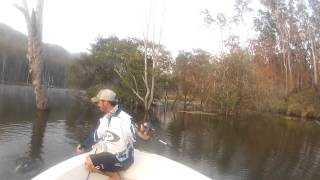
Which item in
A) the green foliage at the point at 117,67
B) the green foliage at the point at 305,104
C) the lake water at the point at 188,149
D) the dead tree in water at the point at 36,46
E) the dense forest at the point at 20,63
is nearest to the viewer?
the lake water at the point at 188,149

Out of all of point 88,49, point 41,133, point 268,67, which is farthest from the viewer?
point 268,67

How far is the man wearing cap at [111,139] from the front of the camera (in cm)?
488

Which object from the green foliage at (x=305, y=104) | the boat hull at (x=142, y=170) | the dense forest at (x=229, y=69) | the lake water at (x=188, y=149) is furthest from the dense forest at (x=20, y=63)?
the boat hull at (x=142, y=170)

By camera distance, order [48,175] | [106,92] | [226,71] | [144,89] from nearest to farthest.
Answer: [48,175]
[106,92]
[144,89]
[226,71]

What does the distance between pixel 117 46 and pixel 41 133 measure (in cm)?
1807

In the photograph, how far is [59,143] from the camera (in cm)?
1187

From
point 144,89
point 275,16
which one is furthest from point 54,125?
point 275,16

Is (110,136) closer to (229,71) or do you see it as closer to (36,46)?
(36,46)

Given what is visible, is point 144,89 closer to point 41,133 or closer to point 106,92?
point 41,133

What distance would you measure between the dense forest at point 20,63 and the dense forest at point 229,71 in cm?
4652

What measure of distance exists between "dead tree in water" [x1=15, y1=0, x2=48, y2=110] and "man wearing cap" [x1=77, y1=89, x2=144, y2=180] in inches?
629

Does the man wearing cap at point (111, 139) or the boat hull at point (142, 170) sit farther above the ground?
the man wearing cap at point (111, 139)

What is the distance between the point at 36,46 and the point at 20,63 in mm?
79459

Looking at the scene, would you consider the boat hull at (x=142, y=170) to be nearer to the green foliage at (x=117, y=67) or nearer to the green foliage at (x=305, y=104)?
the green foliage at (x=117, y=67)
